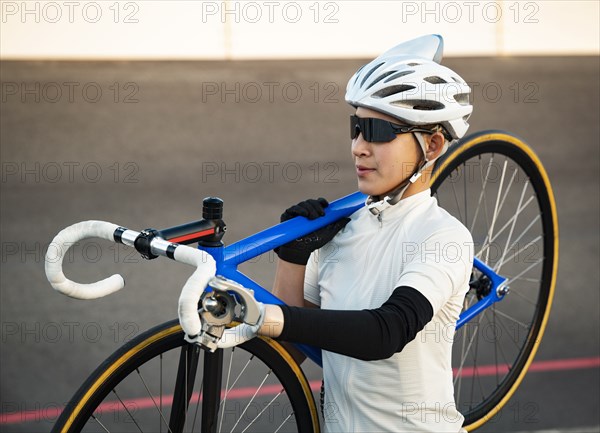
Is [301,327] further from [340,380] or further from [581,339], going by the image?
[581,339]

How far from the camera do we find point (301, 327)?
282cm

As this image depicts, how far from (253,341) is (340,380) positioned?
34 centimetres

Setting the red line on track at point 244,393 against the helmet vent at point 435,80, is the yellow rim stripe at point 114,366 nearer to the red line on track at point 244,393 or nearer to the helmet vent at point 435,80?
the helmet vent at point 435,80

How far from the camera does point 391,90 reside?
3539mm

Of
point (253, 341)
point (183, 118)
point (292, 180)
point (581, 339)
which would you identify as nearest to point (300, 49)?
point (183, 118)

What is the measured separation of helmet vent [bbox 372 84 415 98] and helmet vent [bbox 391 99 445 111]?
0.16 ft

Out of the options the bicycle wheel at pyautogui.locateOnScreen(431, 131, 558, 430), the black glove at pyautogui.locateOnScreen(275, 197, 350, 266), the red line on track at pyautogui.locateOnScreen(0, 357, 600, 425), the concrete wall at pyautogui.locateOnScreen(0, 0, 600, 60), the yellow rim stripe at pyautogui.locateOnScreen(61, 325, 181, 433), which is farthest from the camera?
the concrete wall at pyautogui.locateOnScreen(0, 0, 600, 60)

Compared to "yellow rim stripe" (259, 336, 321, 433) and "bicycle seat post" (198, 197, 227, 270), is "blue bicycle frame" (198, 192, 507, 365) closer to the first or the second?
"bicycle seat post" (198, 197, 227, 270)

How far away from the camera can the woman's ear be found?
3.58 metres

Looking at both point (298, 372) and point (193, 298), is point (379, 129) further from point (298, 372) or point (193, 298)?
point (193, 298)

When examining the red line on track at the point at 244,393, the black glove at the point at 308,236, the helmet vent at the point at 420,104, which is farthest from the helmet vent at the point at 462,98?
the red line on track at the point at 244,393

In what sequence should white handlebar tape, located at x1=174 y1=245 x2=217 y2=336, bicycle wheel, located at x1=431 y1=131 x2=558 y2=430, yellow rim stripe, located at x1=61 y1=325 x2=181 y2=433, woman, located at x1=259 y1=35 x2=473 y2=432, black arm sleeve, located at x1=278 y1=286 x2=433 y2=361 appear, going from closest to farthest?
white handlebar tape, located at x1=174 y1=245 x2=217 y2=336
black arm sleeve, located at x1=278 y1=286 x2=433 y2=361
yellow rim stripe, located at x1=61 y1=325 x2=181 y2=433
woman, located at x1=259 y1=35 x2=473 y2=432
bicycle wheel, located at x1=431 y1=131 x2=558 y2=430

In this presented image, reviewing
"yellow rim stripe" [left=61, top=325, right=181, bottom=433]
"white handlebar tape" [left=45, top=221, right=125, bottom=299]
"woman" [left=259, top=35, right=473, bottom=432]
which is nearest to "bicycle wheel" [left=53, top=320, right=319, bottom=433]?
"yellow rim stripe" [left=61, top=325, right=181, bottom=433]

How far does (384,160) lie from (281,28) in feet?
51.3
